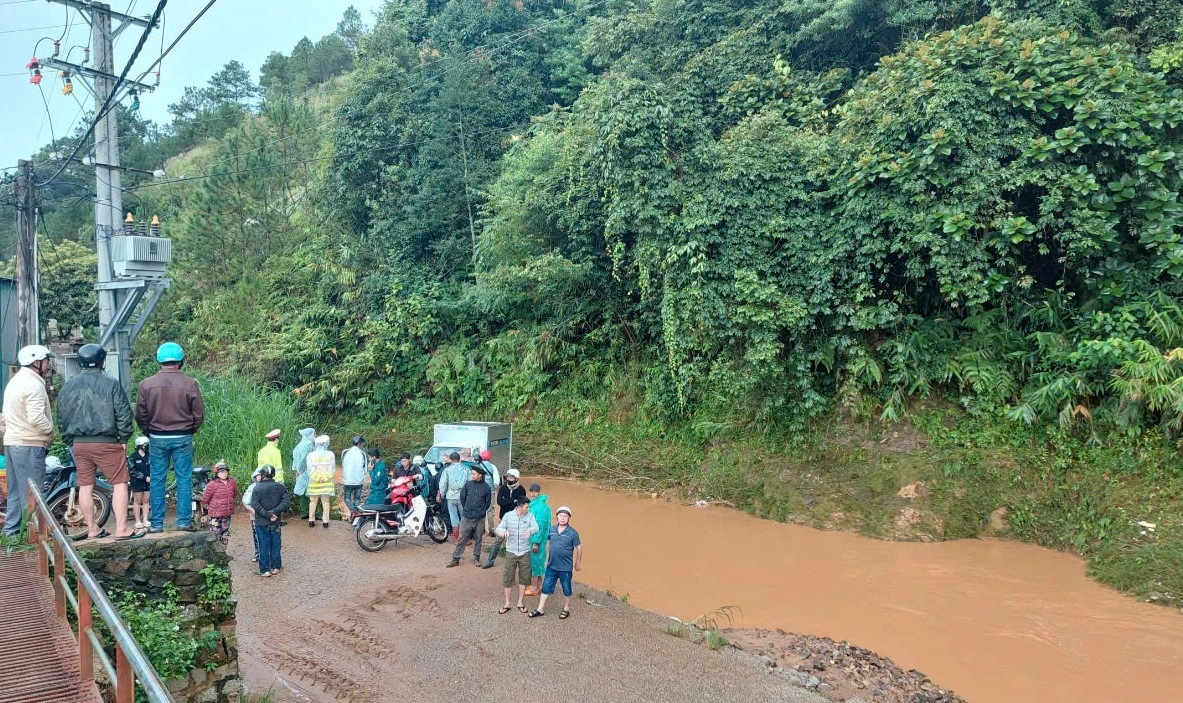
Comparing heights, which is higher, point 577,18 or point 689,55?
point 577,18

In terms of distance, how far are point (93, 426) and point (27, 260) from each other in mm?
12657

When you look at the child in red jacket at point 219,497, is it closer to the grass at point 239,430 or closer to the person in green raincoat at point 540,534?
the grass at point 239,430

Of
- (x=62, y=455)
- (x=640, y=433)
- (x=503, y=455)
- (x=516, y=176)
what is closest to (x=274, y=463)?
(x=62, y=455)

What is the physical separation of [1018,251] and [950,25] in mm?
5874

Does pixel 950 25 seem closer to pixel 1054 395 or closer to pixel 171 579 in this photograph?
pixel 1054 395

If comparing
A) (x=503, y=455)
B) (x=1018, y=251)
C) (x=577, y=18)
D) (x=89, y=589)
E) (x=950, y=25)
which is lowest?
(x=503, y=455)

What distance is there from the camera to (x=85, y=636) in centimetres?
407

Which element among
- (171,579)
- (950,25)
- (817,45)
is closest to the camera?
(171,579)

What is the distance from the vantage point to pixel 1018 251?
1279 cm

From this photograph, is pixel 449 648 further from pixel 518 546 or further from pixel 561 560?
pixel 561 560

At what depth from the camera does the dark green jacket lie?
562cm

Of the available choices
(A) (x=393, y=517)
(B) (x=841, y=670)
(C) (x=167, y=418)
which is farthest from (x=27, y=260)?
(B) (x=841, y=670)

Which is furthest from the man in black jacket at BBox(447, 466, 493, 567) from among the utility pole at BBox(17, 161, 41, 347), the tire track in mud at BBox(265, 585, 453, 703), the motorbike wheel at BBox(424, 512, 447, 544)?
the utility pole at BBox(17, 161, 41, 347)

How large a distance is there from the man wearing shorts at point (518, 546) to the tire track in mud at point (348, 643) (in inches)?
32.2
